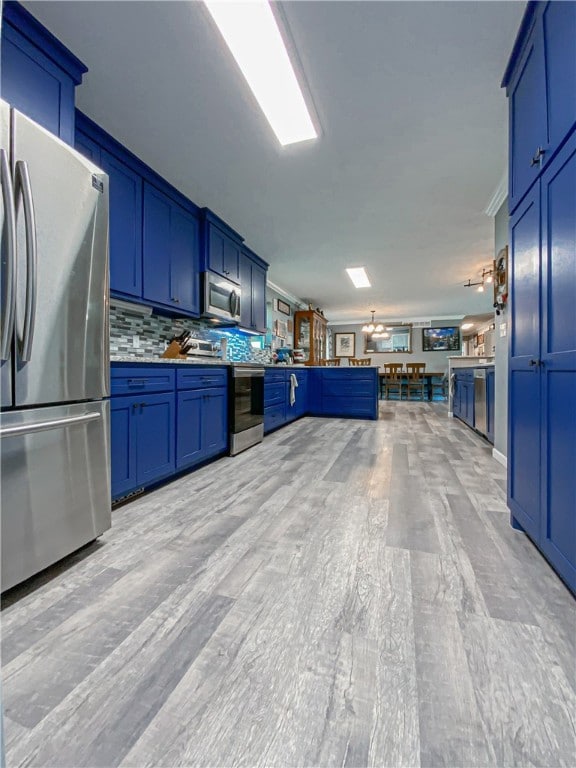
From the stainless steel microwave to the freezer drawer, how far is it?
204 centimetres

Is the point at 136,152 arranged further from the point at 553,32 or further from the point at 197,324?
the point at 553,32

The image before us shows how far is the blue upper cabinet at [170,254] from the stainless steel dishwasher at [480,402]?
3252mm

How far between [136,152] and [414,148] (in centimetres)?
208

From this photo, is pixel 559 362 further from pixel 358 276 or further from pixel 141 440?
pixel 358 276

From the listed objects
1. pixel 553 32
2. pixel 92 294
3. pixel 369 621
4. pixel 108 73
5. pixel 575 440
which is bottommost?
pixel 369 621

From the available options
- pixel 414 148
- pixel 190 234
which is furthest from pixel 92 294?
pixel 414 148

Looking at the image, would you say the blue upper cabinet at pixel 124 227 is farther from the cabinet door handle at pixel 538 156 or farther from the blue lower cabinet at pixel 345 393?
the blue lower cabinet at pixel 345 393

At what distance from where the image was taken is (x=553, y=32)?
1281mm

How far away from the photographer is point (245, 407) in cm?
336

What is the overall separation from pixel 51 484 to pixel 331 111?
255 cm

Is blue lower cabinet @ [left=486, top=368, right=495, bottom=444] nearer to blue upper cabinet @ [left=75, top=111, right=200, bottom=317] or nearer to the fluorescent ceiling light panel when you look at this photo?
the fluorescent ceiling light panel

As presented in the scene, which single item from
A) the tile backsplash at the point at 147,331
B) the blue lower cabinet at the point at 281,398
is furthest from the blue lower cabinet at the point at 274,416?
the tile backsplash at the point at 147,331

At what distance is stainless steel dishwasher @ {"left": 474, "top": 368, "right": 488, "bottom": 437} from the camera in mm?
3662

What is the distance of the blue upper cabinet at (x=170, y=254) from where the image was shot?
8.80ft
